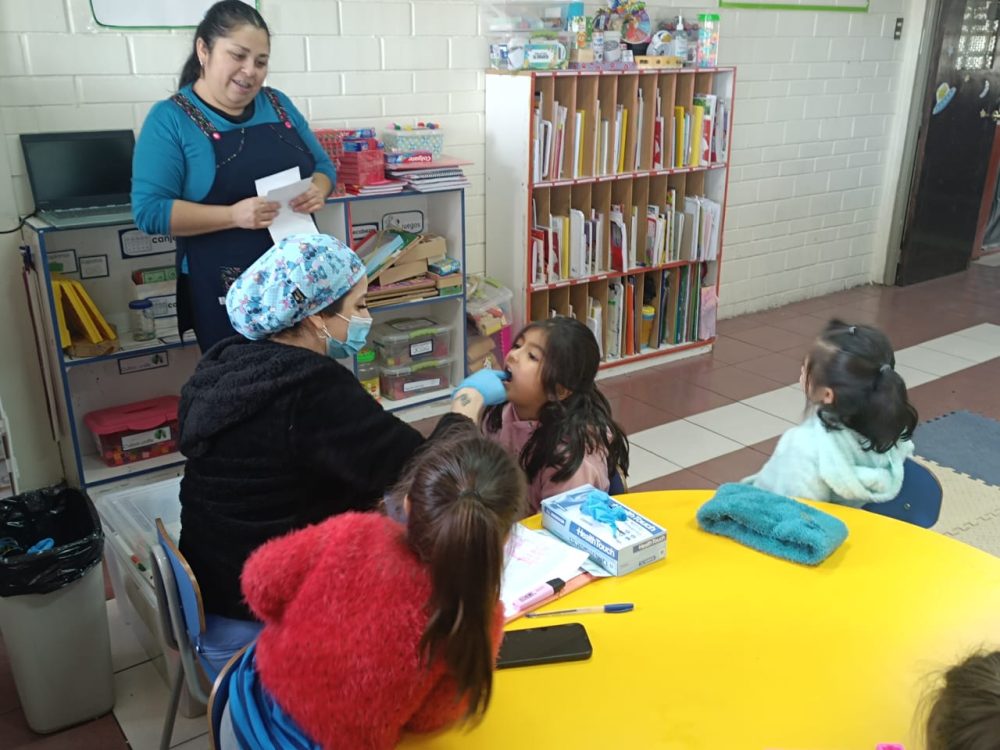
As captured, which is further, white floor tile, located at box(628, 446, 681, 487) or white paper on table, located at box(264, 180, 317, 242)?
white floor tile, located at box(628, 446, 681, 487)

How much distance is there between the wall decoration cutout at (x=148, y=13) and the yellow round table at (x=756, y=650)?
2626mm

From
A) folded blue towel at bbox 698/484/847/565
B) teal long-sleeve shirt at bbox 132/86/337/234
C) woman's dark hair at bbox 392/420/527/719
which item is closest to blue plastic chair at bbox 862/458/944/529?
folded blue towel at bbox 698/484/847/565

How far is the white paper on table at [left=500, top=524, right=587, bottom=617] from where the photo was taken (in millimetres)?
1505

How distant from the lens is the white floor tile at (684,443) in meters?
3.65

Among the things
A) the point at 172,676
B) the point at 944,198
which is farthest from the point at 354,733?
the point at 944,198

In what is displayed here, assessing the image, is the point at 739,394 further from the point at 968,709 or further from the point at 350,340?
the point at 968,709

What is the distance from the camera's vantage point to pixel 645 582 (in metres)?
1.54

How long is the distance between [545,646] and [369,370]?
8.90 ft

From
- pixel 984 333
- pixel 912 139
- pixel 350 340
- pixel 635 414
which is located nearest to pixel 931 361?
pixel 984 333

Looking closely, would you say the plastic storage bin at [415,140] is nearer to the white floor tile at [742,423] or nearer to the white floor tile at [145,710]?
the white floor tile at [742,423]

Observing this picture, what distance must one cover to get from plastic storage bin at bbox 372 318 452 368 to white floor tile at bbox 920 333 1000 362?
2861 millimetres

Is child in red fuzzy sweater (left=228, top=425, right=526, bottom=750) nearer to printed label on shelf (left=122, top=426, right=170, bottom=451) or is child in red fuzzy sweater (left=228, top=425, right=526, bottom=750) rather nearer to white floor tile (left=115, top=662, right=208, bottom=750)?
white floor tile (left=115, top=662, right=208, bottom=750)

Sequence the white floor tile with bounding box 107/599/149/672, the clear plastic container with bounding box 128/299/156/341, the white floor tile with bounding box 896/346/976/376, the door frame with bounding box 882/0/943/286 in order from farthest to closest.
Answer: the door frame with bounding box 882/0/943/286
the white floor tile with bounding box 896/346/976/376
the clear plastic container with bounding box 128/299/156/341
the white floor tile with bounding box 107/599/149/672

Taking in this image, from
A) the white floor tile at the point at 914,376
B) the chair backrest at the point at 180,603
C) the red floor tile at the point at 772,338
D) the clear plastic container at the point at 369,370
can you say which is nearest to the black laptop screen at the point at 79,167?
the clear plastic container at the point at 369,370
